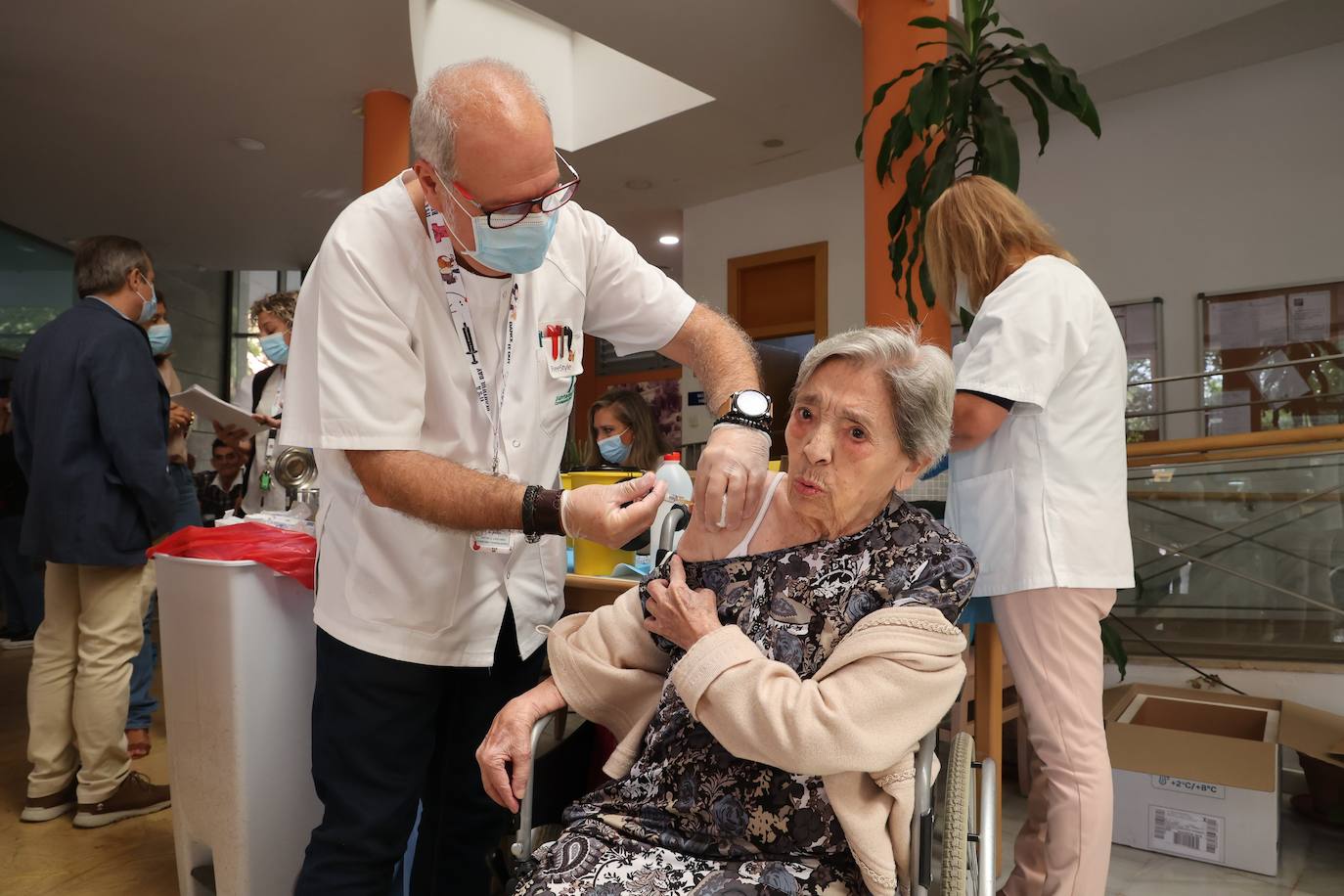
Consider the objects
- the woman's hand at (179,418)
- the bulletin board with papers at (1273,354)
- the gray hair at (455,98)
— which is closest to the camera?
the gray hair at (455,98)

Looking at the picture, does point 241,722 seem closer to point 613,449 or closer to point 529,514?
point 529,514

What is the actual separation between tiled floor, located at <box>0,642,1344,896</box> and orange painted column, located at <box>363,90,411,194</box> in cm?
393

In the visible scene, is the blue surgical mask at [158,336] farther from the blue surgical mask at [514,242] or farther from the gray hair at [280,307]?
the blue surgical mask at [514,242]

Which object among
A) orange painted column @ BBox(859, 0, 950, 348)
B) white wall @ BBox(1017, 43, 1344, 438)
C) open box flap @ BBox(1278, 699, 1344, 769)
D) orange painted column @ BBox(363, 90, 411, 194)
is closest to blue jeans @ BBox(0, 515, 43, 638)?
orange painted column @ BBox(363, 90, 411, 194)

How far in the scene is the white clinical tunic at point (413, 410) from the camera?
131 cm

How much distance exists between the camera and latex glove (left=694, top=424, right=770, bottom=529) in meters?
1.26

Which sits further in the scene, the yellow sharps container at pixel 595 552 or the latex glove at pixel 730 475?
the yellow sharps container at pixel 595 552

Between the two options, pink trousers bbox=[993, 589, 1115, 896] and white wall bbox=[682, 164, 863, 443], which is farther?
white wall bbox=[682, 164, 863, 443]

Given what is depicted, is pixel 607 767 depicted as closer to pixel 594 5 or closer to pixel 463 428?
pixel 463 428

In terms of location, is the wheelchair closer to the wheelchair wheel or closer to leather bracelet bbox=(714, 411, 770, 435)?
the wheelchair wheel

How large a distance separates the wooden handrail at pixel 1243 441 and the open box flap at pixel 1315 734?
45.3 inches

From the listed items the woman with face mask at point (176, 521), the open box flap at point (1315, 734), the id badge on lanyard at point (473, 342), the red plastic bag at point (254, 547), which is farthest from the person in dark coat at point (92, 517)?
the open box flap at point (1315, 734)

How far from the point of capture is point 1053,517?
1921 mm

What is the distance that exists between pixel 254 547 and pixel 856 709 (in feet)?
4.16
